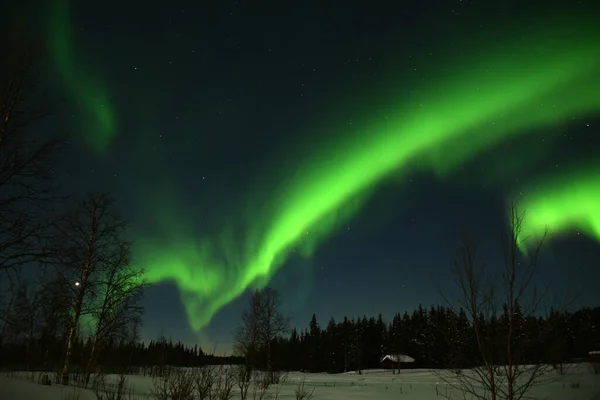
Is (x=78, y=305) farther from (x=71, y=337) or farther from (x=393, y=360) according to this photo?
(x=393, y=360)

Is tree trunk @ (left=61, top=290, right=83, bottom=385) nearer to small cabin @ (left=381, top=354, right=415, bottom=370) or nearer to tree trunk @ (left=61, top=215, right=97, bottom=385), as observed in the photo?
tree trunk @ (left=61, top=215, right=97, bottom=385)

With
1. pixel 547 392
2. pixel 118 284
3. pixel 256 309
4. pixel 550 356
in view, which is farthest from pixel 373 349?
pixel 550 356

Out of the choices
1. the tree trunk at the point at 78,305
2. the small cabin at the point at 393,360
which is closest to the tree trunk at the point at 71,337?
the tree trunk at the point at 78,305

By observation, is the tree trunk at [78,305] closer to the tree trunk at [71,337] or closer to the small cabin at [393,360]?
the tree trunk at [71,337]

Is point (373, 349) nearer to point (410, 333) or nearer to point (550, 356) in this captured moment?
point (410, 333)

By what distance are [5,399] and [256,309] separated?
35434mm

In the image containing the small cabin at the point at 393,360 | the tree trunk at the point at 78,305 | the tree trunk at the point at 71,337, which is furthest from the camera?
the small cabin at the point at 393,360

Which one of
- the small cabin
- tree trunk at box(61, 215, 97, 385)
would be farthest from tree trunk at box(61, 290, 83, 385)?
the small cabin

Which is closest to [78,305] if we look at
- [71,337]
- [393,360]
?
[71,337]

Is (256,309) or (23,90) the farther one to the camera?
(256,309)

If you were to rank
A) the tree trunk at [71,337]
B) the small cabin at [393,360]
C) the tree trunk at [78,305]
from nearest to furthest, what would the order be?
1. the tree trunk at [71,337]
2. the tree trunk at [78,305]
3. the small cabin at [393,360]

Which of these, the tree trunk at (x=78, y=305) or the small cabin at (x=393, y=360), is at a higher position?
the tree trunk at (x=78, y=305)

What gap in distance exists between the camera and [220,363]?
6.79 metres

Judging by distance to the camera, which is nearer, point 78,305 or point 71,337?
point 71,337
